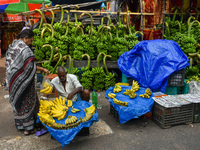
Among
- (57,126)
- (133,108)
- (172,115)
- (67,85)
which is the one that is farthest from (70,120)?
(172,115)

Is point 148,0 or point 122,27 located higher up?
point 148,0

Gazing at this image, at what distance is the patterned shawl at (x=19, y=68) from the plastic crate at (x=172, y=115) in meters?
2.71

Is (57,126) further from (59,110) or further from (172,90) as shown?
(172,90)

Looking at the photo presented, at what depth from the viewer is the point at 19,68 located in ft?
10.9

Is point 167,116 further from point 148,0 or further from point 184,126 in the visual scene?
point 148,0

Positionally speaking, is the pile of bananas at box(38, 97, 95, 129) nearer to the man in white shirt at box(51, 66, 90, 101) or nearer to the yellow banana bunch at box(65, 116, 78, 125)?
the yellow banana bunch at box(65, 116, 78, 125)

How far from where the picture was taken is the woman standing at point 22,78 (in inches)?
131

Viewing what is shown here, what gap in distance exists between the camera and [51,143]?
11.0 ft

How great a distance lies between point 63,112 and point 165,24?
18.5 ft

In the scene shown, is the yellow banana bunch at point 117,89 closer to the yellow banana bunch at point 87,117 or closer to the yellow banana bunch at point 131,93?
the yellow banana bunch at point 131,93

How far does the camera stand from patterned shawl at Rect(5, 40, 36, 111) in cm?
333

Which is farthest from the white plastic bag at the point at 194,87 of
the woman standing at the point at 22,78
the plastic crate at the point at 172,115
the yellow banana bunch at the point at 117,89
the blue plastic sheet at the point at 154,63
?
the woman standing at the point at 22,78

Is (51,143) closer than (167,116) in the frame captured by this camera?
Yes

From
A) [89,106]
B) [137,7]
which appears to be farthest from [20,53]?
[137,7]
